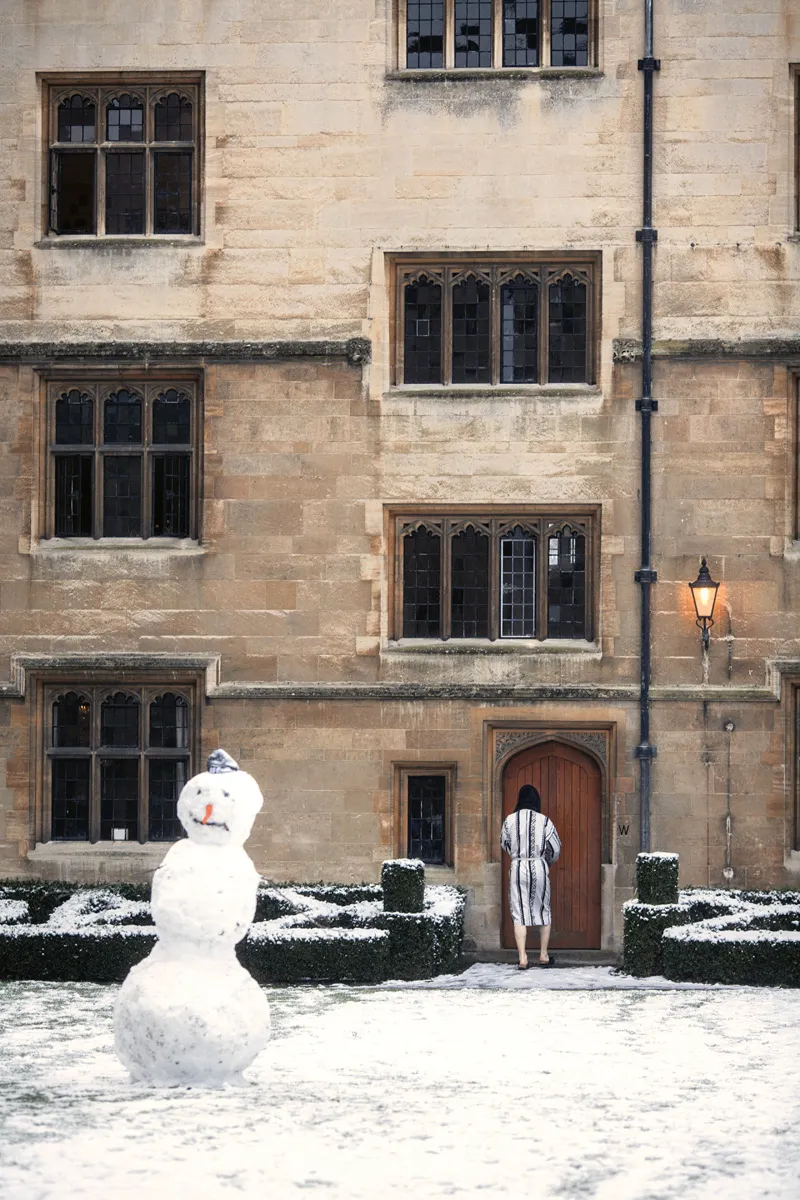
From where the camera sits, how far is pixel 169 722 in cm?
2138

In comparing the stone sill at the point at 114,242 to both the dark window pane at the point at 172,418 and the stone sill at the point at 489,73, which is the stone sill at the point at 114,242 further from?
the stone sill at the point at 489,73

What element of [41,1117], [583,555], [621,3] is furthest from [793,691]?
[41,1117]

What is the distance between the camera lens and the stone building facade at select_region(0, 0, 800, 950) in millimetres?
20828

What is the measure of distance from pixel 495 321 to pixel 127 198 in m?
4.32

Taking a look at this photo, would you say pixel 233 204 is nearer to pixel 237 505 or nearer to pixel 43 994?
pixel 237 505

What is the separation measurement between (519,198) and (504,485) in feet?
10.2

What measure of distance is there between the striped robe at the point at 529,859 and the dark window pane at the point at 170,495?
5.06m

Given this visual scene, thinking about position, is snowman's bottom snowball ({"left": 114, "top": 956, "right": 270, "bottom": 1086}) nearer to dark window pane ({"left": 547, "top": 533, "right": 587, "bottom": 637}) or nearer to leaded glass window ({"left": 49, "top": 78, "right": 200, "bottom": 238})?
dark window pane ({"left": 547, "top": 533, "right": 587, "bottom": 637})

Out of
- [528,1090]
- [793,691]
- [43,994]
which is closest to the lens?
[528,1090]

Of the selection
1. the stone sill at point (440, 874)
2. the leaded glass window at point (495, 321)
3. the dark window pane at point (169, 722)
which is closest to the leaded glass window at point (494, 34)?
the leaded glass window at point (495, 321)

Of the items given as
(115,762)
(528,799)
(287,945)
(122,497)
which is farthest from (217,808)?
(122,497)

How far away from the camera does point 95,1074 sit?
1255 centimetres

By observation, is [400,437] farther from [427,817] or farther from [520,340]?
[427,817]

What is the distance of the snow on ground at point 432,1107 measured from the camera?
9.34m
